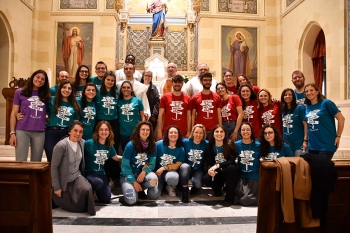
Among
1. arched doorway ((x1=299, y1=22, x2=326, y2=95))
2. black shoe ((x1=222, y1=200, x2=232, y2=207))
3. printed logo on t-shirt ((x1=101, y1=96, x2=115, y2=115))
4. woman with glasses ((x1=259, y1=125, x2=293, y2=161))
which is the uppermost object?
arched doorway ((x1=299, y1=22, x2=326, y2=95))

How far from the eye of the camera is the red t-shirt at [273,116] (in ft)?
13.8

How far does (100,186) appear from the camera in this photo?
3.54m

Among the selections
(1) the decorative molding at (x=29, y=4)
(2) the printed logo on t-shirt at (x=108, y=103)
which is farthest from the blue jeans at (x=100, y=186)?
(1) the decorative molding at (x=29, y=4)

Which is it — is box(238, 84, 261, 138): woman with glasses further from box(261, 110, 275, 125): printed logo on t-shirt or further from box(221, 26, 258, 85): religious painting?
box(221, 26, 258, 85): religious painting

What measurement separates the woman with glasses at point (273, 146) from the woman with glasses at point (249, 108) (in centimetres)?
56

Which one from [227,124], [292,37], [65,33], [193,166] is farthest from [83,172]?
[292,37]

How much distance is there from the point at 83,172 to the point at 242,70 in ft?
28.0

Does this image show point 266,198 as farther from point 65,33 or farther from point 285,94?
point 65,33

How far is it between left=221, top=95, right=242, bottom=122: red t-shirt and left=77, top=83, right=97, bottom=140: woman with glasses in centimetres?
187

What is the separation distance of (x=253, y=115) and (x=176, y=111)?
1.14m

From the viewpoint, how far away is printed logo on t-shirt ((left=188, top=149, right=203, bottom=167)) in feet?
13.3

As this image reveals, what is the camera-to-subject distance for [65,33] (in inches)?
420

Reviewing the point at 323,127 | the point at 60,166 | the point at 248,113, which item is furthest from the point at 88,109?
the point at 323,127

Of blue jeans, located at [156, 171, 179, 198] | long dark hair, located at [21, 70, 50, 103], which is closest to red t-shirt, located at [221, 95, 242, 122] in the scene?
blue jeans, located at [156, 171, 179, 198]
